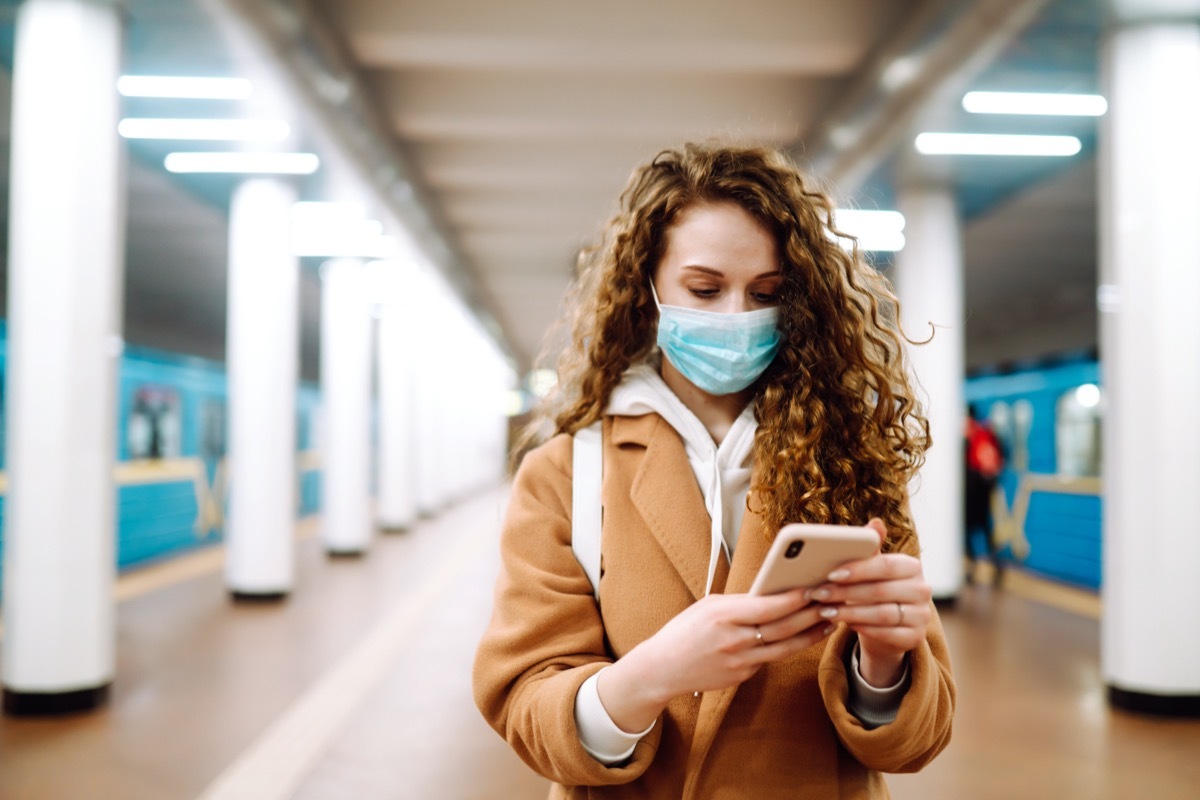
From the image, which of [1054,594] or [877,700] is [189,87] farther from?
[1054,594]

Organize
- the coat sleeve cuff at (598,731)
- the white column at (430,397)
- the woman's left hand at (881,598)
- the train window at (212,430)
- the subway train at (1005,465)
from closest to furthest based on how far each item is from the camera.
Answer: the woman's left hand at (881,598) < the coat sleeve cuff at (598,731) < the subway train at (1005,465) < the train window at (212,430) < the white column at (430,397)

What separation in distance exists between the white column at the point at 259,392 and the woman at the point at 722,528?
801cm

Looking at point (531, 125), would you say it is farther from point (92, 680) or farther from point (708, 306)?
point (708, 306)

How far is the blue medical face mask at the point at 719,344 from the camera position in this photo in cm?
156

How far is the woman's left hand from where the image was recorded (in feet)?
3.88

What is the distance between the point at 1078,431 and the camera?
10664mm

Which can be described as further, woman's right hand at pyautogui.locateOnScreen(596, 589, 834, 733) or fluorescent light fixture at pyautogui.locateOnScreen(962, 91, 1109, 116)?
fluorescent light fixture at pyautogui.locateOnScreen(962, 91, 1109, 116)

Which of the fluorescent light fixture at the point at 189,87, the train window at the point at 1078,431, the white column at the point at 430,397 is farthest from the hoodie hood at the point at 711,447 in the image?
the white column at the point at 430,397

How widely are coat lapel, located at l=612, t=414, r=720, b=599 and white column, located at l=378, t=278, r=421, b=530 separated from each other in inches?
598

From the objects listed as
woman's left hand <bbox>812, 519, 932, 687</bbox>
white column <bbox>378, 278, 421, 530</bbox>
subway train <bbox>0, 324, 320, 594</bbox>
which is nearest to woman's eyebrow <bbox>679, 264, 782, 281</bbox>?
woman's left hand <bbox>812, 519, 932, 687</bbox>

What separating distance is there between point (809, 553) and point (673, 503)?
0.41 metres

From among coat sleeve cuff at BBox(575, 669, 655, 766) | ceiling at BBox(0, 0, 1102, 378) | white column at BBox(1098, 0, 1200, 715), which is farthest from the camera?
ceiling at BBox(0, 0, 1102, 378)

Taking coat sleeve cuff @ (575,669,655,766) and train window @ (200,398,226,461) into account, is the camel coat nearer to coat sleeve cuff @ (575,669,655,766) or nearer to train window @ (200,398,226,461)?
coat sleeve cuff @ (575,669,655,766)

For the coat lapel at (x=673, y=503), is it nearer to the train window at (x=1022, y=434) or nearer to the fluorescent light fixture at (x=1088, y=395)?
the fluorescent light fixture at (x=1088, y=395)
